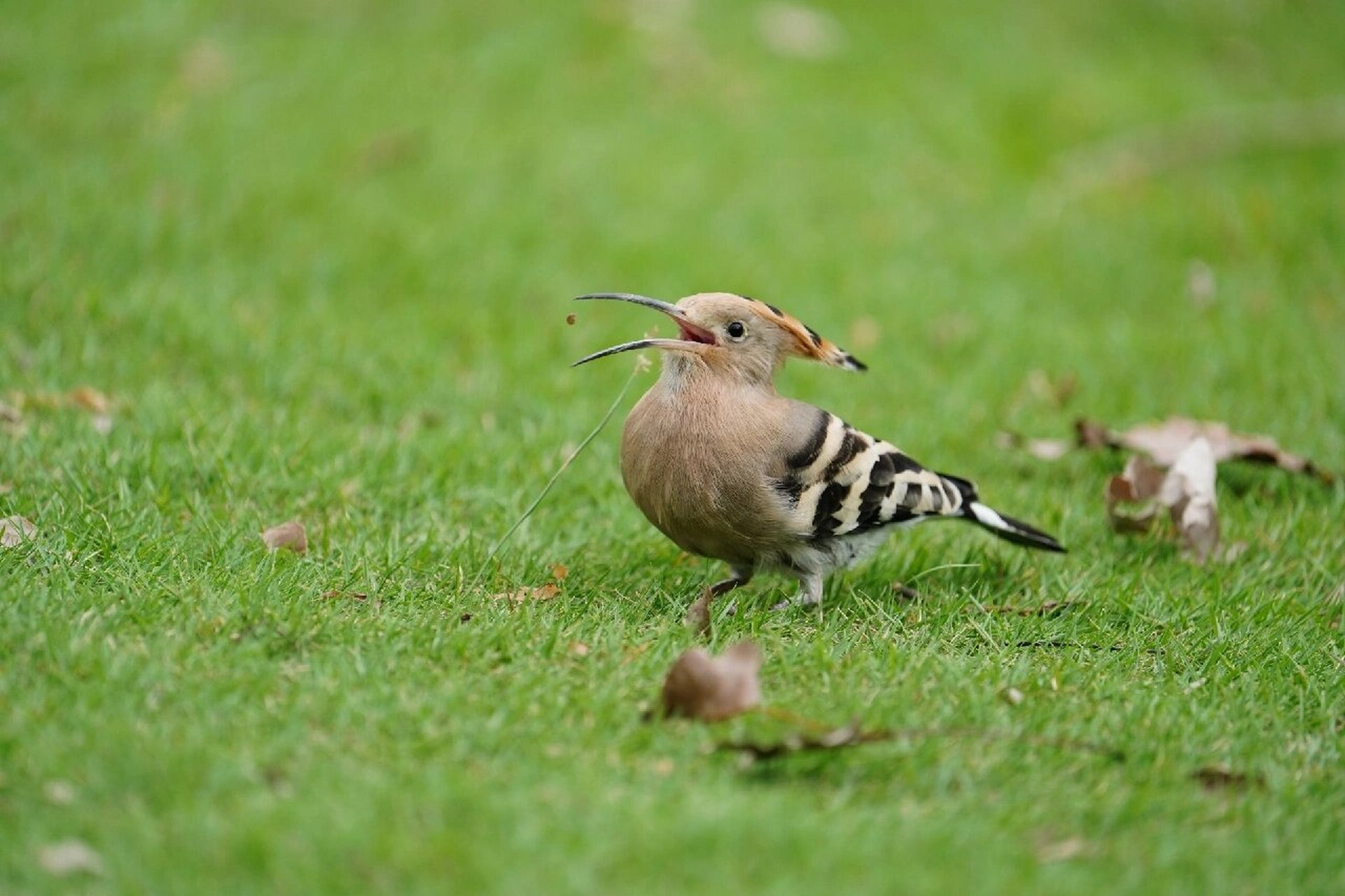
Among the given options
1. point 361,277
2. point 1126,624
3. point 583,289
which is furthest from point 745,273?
point 1126,624

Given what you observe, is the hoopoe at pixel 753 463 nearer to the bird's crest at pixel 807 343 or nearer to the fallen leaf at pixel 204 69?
the bird's crest at pixel 807 343

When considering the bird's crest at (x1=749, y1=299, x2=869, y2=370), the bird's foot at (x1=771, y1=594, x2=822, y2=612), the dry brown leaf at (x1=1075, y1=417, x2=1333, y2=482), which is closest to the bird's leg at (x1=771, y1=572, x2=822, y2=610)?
the bird's foot at (x1=771, y1=594, x2=822, y2=612)

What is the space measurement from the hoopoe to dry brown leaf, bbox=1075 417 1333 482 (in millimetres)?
1262

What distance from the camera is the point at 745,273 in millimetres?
6824

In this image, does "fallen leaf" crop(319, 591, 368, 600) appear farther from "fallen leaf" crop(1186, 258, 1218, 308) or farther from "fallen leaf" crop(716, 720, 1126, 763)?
"fallen leaf" crop(1186, 258, 1218, 308)

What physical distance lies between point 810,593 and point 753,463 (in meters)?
0.44

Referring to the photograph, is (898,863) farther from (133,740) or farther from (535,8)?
(535,8)

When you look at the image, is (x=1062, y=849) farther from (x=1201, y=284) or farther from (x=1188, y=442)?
(x=1201, y=284)

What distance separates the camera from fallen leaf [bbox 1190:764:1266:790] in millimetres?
3164

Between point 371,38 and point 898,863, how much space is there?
713 cm

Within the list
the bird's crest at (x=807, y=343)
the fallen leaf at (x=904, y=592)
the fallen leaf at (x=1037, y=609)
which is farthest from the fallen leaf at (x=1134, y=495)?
the bird's crest at (x=807, y=343)

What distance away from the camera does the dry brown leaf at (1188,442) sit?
501 cm

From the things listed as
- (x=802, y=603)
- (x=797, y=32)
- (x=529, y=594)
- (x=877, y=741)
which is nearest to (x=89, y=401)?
(x=529, y=594)

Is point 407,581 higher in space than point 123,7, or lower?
lower
